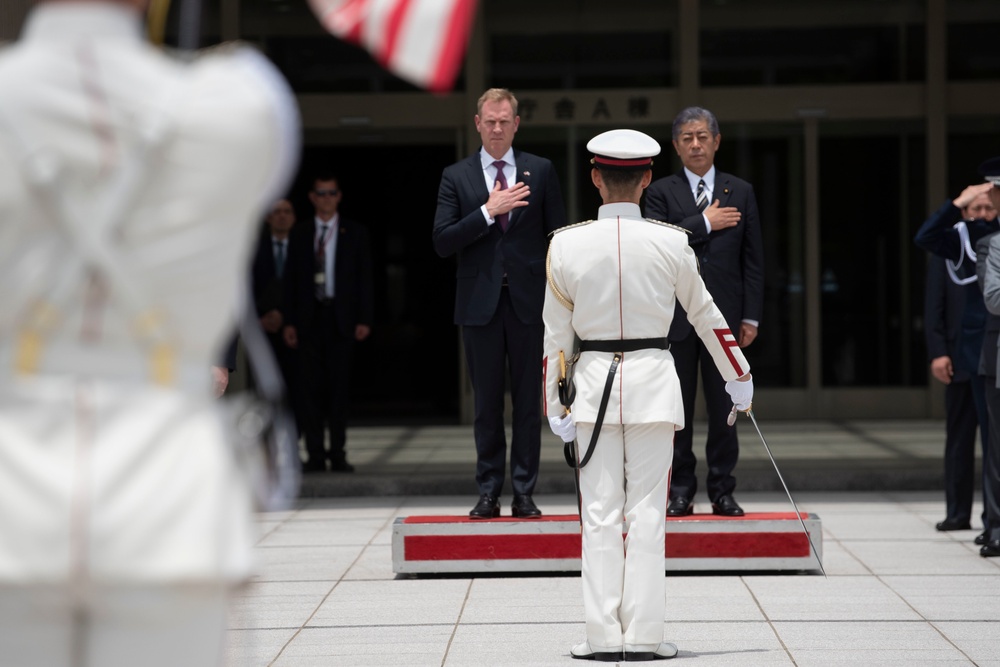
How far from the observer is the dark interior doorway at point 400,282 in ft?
46.7

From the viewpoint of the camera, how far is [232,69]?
7.07ft

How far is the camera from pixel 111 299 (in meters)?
2.08

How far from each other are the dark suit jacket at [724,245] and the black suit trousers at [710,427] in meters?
0.15

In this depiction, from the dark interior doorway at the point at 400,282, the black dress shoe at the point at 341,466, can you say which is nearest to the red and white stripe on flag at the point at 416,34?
the black dress shoe at the point at 341,466

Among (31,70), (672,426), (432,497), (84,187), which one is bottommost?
(432,497)

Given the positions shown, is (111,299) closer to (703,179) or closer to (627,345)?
(627,345)

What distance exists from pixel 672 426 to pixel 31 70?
3.46 m

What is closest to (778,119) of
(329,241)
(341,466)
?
(329,241)

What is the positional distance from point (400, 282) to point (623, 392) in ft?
30.7

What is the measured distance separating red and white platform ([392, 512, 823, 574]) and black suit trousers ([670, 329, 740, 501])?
460 mm

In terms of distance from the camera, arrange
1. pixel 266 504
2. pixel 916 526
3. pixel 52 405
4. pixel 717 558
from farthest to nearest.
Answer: pixel 916 526, pixel 717 558, pixel 266 504, pixel 52 405

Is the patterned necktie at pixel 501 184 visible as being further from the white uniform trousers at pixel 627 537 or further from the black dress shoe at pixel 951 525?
A: the black dress shoe at pixel 951 525

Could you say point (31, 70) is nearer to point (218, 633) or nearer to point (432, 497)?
point (218, 633)

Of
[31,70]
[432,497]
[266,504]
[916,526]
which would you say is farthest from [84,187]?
[432,497]
